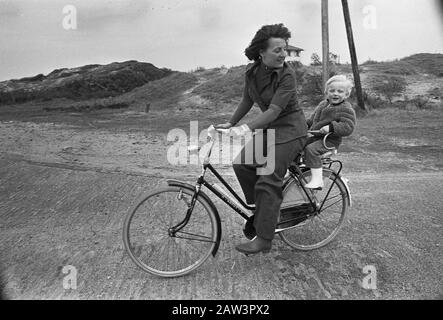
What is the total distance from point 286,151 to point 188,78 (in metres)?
29.1

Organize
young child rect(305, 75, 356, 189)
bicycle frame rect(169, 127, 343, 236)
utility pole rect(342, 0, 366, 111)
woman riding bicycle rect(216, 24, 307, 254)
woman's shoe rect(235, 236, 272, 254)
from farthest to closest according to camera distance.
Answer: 1. utility pole rect(342, 0, 366, 111)
2. young child rect(305, 75, 356, 189)
3. woman's shoe rect(235, 236, 272, 254)
4. bicycle frame rect(169, 127, 343, 236)
5. woman riding bicycle rect(216, 24, 307, 254)

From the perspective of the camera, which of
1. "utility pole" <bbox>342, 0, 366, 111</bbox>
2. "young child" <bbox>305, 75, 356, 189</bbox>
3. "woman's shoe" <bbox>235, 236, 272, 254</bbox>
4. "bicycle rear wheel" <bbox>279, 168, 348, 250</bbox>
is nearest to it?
"woman's shoe" <bbox>235, 236, 272, 254</bbox>

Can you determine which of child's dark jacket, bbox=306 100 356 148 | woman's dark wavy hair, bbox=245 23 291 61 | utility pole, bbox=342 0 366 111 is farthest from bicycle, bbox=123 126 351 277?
utility pole, bbox=342 0 366 111

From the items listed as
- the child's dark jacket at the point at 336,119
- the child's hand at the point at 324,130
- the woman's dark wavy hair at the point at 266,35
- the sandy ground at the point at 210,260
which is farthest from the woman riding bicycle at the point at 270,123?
the sandy ground at the point at 210,260

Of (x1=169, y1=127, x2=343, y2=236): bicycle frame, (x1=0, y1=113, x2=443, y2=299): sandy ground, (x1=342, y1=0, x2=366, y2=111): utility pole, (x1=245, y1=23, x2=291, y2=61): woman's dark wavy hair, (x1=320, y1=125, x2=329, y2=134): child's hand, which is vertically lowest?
(x1=0, y1=113, x2=443, y2=299): sandy ground

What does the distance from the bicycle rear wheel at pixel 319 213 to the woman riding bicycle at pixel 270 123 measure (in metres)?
0.30

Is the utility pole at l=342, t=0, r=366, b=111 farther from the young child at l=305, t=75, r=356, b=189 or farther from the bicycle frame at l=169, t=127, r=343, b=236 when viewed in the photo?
the bicycle frame at l=169, t=127, r=343, b=236

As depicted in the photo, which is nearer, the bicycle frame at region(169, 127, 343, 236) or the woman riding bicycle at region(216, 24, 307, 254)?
the woman riding bicycle at region(216, 24, 307, 254)

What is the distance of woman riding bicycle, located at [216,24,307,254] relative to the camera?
2795 mm

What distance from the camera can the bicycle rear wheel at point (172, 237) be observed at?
284 centimetres

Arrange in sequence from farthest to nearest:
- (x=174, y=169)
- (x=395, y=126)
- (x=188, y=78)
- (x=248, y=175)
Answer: (x=188, y=78)
(x=395, y=126)
(x=174, y=169)
(x=248, y=175)

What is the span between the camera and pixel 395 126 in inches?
460

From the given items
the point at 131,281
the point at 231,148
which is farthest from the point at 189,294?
the point at 231,148
